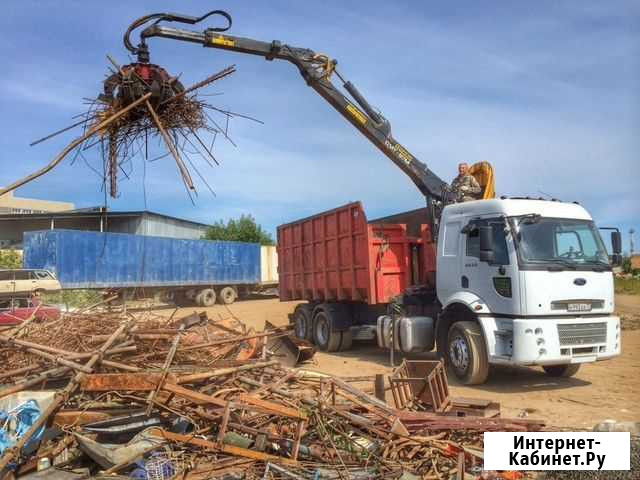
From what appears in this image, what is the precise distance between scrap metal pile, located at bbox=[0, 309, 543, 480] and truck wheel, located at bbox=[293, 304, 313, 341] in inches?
251

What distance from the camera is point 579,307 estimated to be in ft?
25.5

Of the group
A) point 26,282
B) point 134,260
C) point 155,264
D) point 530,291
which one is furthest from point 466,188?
point 155,264

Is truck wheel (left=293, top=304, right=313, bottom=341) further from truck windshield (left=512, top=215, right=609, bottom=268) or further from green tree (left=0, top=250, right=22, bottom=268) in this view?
green tree (left=0, top=250, right=22, bottom=268)

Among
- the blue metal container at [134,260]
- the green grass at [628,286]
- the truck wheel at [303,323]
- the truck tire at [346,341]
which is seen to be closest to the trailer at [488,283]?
the truck tire at [346,341]

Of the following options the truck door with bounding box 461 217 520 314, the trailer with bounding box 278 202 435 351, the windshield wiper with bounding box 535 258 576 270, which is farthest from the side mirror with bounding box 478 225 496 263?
the trailer with bounding box 278 202 435 351

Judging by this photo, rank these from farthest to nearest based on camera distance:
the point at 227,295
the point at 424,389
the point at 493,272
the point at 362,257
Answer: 1. the point at 227,295
2. the point at 362,257
3. the point at 493,272
4. the point at 424,389

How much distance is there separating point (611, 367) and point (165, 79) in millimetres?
8722

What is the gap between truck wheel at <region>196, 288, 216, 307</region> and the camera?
1096 inches

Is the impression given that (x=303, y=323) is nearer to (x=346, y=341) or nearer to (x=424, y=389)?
(x=346, y=341)

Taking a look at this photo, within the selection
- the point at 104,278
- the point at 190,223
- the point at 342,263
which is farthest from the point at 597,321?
the point at 190,223

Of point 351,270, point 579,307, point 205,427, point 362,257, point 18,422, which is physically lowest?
point 205,427

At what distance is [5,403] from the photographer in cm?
498

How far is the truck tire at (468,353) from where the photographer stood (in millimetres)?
8004

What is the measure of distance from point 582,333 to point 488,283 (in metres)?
1.41
